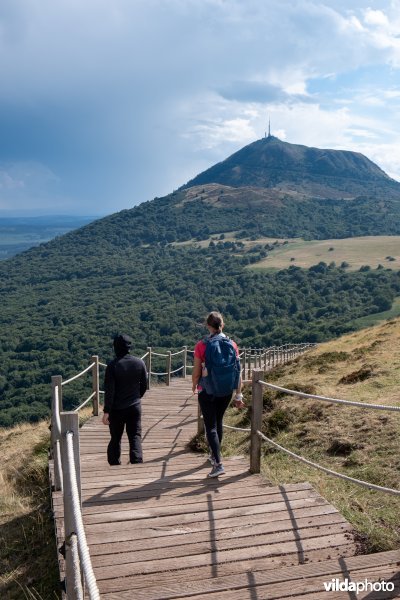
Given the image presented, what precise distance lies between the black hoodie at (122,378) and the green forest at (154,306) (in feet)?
145

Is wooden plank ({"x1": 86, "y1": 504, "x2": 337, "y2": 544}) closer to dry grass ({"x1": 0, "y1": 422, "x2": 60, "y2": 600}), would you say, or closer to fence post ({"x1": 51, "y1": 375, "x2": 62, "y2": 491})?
dry grass ({"x1": 0, "y1": 422, "x2": 60, "y2": 600})

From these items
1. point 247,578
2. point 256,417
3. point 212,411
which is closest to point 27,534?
point 212,411

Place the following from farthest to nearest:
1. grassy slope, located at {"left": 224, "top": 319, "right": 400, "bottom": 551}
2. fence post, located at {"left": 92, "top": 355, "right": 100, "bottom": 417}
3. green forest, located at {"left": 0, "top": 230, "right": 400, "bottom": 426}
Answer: green forest, located at {"left": 0, "top": 230, "right": 400, "bottom": 426}, fence post, located at {"left": 92, "top": 355, "right": 100, "bottom": 417}, grassy slope, located at {"left": 224, "top": 319, "right": 400, "bottom": 551}

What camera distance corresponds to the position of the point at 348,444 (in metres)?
6.54

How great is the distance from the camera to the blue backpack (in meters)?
5.05

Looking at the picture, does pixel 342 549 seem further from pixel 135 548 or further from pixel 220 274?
pixel 220 274

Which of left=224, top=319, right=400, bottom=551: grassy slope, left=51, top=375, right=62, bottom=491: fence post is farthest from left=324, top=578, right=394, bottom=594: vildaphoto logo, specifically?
left=51, top=375, right=62, bottom=491: fence post

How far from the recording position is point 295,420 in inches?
322

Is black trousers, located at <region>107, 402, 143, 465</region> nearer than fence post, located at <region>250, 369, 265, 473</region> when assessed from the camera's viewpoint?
No

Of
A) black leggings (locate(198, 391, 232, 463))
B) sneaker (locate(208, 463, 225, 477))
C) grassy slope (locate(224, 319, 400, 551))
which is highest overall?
black leggings (locate(198, 391, 232, 463))

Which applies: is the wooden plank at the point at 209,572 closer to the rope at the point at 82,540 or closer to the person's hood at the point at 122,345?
the rope at the point at 82,540

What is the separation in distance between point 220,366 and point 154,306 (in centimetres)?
12553

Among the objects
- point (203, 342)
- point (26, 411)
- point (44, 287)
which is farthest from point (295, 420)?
point (44, 287)

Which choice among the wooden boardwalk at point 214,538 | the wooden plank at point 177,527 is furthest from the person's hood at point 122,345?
the wooden plank at point 177,527
